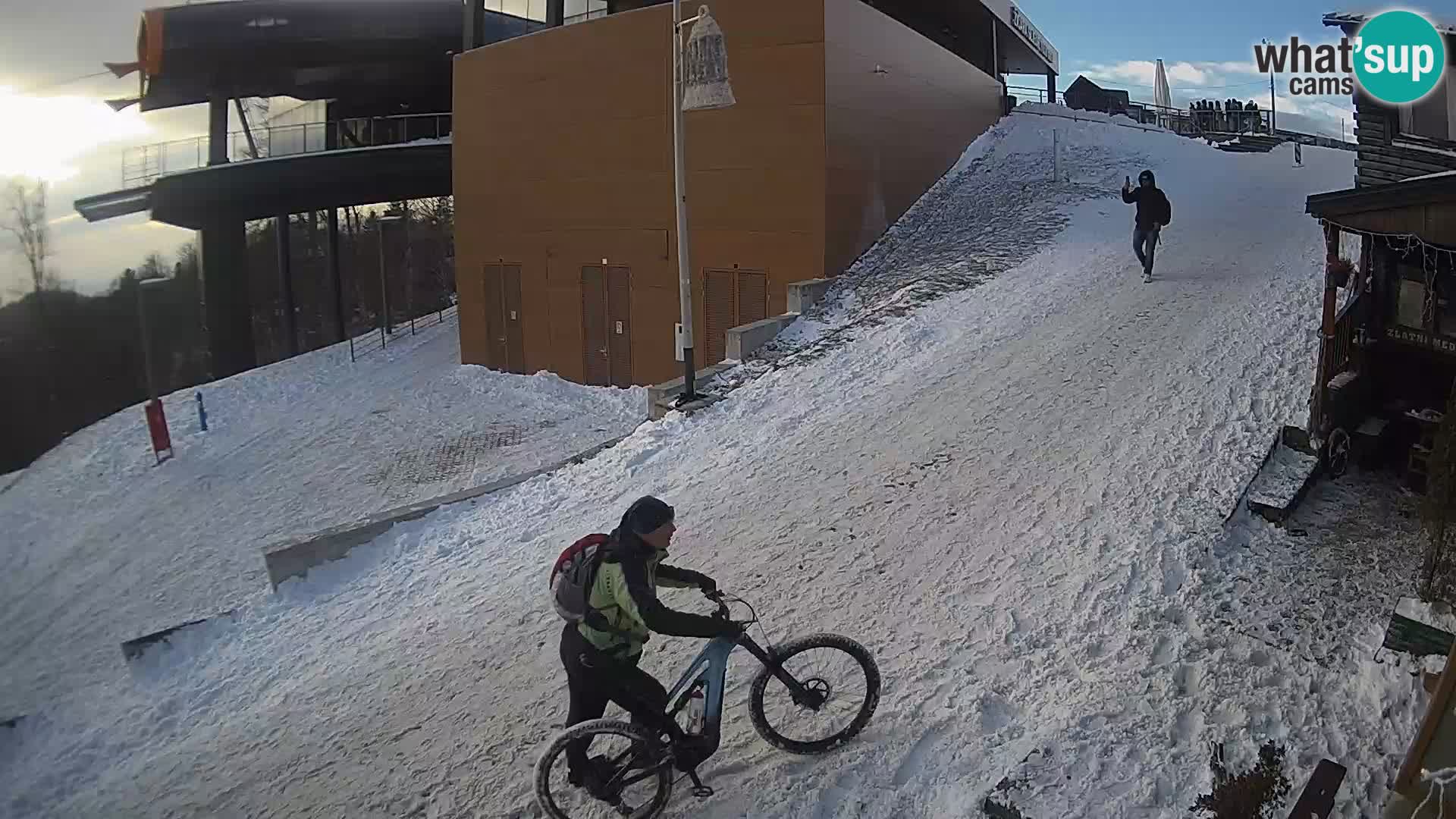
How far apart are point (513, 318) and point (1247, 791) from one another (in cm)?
1823

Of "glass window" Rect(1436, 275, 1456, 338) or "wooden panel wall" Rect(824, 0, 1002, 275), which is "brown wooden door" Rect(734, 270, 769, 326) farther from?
"glass window" Rect(1436, 275, 1456, 338)

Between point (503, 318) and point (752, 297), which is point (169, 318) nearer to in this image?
point (503, 318)

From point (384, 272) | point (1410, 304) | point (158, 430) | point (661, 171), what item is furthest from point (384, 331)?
point (1410, 304)

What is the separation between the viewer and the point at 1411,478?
6910 millimetres

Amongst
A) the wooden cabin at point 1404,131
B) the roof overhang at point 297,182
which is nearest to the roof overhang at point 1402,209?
the wooden cabin at point 1404,131

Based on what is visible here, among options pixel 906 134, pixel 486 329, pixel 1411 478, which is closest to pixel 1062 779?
pixel 1411 478

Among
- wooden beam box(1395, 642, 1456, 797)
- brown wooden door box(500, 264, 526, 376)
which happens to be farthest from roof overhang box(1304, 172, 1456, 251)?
brown wooden door box(500, 264, 526, 376)

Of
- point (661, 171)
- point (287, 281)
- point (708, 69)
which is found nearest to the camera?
point (708, 69)

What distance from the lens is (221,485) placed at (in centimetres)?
1580

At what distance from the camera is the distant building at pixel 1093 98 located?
33.2m

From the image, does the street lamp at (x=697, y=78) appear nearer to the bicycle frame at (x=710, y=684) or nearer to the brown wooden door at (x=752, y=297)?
the brown wooden door at (x=752, y=297)

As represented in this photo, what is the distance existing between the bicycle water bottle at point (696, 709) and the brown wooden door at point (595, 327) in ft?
45.4

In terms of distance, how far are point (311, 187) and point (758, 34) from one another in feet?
56.6

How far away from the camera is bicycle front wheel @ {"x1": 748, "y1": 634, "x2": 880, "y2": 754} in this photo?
4.41 metres
